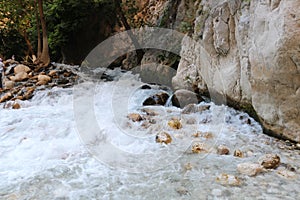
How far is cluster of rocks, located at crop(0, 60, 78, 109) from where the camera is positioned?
22.0ft

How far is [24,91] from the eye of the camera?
707 centimetres

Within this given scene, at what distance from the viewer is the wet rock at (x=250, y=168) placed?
2806 millimetres

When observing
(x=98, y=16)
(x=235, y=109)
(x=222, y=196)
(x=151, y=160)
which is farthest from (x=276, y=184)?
(x=98, y=16)

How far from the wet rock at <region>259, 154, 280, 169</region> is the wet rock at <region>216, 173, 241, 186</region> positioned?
0.46m

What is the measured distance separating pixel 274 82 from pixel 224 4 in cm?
232

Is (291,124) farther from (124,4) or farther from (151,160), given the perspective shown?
(124,4)

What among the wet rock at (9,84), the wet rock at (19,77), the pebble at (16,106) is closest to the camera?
the pebble at (16,106)

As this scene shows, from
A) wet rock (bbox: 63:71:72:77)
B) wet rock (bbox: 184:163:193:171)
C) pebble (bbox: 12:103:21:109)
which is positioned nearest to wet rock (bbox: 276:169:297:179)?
wet rock (bbox: 184:163:193:171)

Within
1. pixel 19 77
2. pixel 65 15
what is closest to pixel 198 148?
pixel 19 77

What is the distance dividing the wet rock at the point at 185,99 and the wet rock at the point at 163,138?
175 cm

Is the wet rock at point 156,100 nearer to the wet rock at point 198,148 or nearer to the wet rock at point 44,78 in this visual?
the wet rock at point 198,148

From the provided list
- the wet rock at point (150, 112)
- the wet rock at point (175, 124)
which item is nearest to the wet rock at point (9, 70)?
the wet rock at point (150, 112)

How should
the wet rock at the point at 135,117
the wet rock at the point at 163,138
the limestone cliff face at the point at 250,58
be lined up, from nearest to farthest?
1. the limestone cliff face at the point at 250,58
2. the wet rock at the point at 163,138
3. the wet rock at the point at 135,117

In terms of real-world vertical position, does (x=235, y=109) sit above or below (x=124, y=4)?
below
